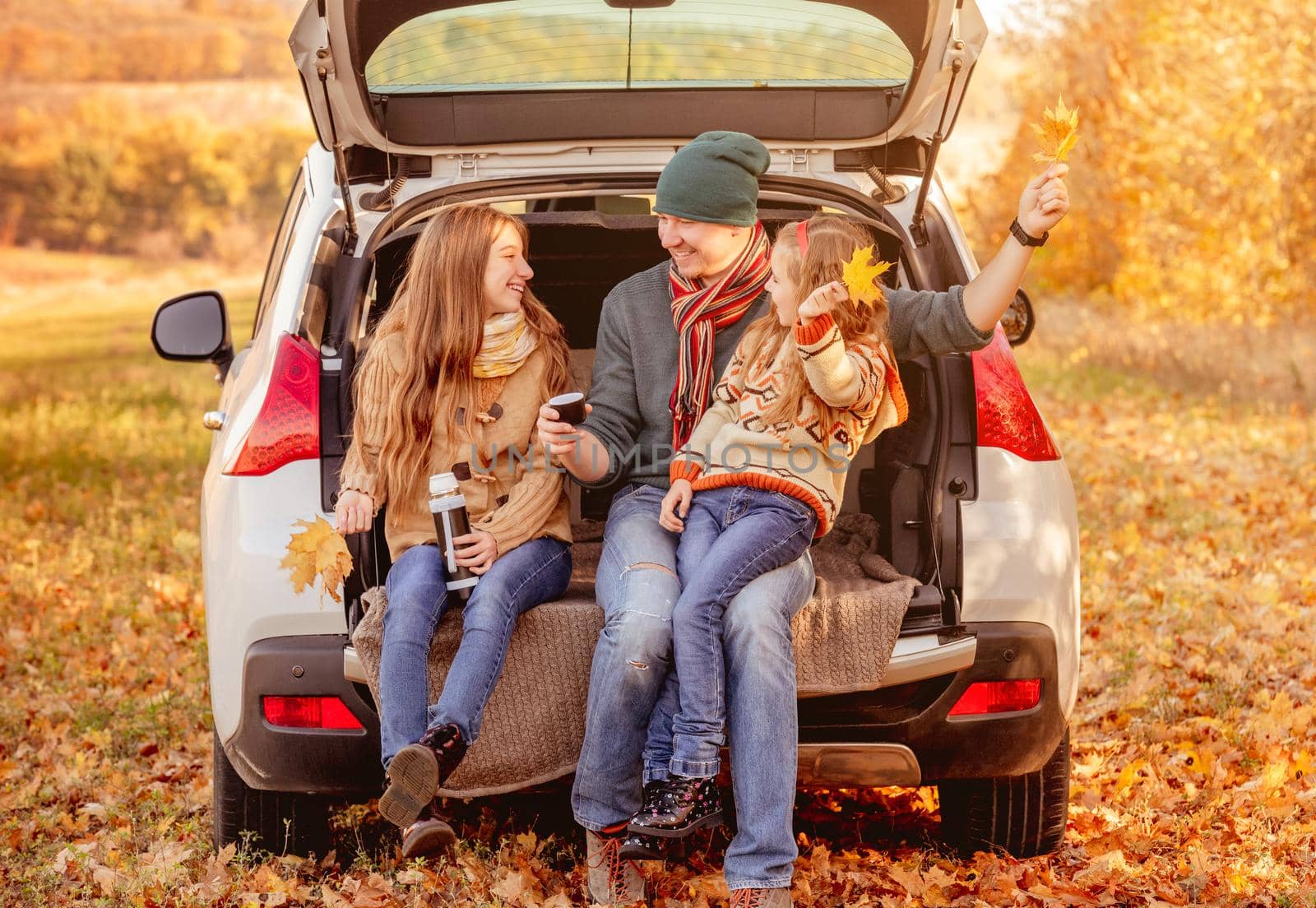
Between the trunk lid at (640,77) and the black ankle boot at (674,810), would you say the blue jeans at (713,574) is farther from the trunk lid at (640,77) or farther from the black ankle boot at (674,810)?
the trunk lid at (640,77)

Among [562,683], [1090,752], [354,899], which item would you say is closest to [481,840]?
[354,899]

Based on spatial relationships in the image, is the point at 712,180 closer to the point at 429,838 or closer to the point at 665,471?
the point at 665,471

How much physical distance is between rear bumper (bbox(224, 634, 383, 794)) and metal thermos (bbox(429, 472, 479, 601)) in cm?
28

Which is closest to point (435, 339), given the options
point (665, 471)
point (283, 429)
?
point (283, 429)

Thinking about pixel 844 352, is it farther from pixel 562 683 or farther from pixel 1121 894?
pixel 1121 894

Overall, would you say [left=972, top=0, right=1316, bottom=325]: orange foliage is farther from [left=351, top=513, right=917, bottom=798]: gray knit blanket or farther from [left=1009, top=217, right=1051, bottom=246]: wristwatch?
[left=351, top=513, right=917, bottom=798]: gray knit blanket

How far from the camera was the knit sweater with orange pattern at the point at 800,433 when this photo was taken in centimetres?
323

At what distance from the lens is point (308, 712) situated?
316cm

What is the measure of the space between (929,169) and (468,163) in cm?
128

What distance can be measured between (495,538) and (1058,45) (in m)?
19.0

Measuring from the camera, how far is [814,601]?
320cm

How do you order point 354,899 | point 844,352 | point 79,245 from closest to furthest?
1. point 844,352
2. point 354,899
3. point 79,245

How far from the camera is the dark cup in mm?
3217

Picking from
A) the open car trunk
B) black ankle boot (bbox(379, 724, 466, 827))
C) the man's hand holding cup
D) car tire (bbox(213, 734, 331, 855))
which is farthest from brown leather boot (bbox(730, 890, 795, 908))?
car tire (bbox(213, 734, 331, 855))
